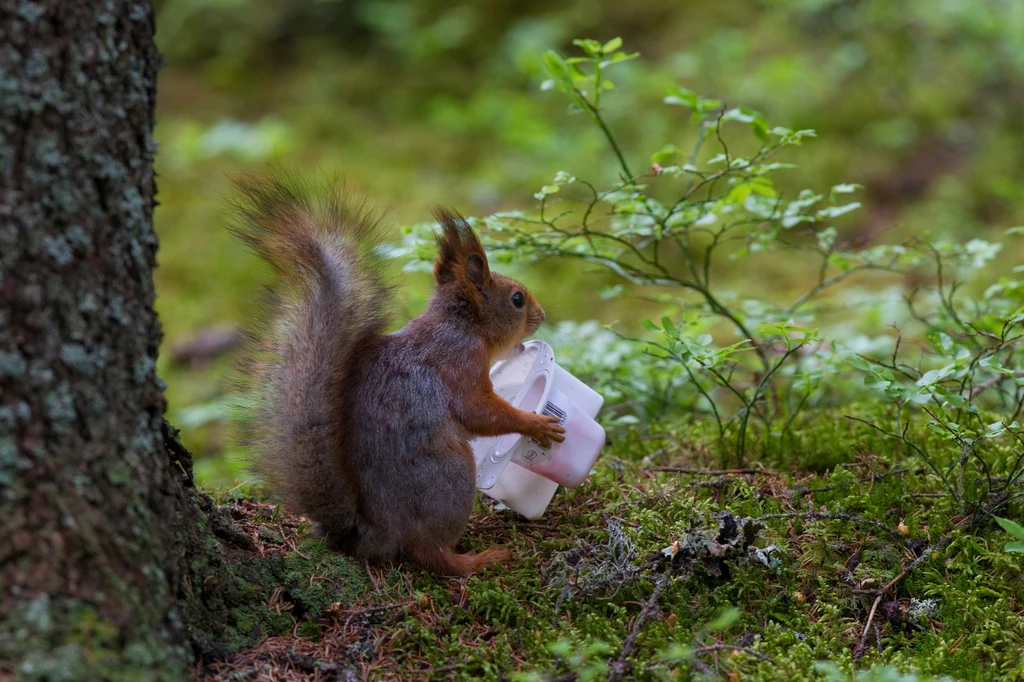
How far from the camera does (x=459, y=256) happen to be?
254cm

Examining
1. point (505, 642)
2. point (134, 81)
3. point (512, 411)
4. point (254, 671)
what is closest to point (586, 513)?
point (512, 411)

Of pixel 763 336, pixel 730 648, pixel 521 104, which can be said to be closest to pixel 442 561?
pixel 730 648

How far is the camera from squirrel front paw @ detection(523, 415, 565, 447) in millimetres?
2281

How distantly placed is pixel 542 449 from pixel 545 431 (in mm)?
61

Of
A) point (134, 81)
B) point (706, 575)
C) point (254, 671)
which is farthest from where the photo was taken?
point (706, 575)

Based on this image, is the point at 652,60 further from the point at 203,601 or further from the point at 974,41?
the point at 203,601

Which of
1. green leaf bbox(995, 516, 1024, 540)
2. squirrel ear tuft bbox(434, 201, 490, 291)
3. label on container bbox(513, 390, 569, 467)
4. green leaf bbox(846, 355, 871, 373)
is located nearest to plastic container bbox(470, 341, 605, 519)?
label on container bbox(513, 390, 569, 467)

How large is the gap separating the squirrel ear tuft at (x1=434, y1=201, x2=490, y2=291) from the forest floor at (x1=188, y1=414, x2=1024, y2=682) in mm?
659

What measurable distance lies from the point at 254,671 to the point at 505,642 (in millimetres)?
493

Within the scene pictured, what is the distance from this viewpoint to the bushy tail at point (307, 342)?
2.08m

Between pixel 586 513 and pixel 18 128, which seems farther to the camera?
pixel 586 513

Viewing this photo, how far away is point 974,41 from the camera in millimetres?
6426

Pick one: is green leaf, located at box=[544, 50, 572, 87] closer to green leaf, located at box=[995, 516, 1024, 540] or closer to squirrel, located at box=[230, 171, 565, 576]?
squirrel, located at box=[230, 171, 565, 576]

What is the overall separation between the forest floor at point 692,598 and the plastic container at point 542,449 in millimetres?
86
